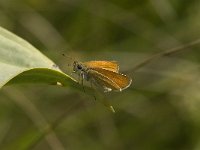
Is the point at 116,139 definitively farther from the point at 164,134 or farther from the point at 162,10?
the point at 162,10

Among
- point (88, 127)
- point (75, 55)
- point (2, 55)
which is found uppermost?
point (75, 55)

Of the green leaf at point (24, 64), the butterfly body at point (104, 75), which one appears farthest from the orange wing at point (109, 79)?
the green leaf at point (24, 64)

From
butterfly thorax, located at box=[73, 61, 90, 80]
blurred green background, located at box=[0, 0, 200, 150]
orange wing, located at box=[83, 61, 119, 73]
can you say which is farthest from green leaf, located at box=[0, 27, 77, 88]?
blurred green background, located at box=[0, 0, 200, 150]

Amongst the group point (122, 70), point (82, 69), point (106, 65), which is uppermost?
point (122, 70)

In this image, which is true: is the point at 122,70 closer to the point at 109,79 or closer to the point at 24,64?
the point at 109,79

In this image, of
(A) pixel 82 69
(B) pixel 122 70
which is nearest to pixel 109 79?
(A) pixel 82 69

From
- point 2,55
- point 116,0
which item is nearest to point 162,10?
point 116,0
